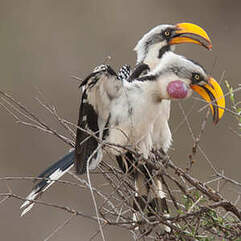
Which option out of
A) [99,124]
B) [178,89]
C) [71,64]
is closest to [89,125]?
[99,124]

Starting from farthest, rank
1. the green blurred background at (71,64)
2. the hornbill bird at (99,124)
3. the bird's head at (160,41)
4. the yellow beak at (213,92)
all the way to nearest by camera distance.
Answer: the green blurred background at (71,64) → the bird's head at (160,41) → the hornbill bird at (99,124) → the yellow beak at (213,92)

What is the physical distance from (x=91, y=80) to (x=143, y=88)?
0.45 ft

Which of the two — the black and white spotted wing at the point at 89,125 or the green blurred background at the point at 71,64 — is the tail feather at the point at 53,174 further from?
the green blurred background at the point at 71,64

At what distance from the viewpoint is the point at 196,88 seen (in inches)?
86.8

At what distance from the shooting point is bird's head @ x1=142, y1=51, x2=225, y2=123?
2.17 meters

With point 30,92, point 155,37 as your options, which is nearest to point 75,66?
point 30,92

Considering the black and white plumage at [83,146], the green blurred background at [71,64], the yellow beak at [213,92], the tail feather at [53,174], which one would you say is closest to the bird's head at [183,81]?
the yellow beak at [213,92]

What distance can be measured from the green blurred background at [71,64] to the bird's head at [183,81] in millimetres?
2114

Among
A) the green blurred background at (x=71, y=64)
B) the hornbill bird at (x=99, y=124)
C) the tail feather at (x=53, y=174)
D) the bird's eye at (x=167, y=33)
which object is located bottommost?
the green blurred background at (x=71, y=64)

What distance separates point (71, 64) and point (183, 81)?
3.01 meters

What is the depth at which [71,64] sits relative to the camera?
204 inches

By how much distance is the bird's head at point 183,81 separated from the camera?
85.3 inches

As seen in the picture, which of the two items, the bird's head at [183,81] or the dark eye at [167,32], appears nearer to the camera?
the bird's head at [183,81]

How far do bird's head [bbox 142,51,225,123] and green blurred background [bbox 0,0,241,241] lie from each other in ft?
6.93
